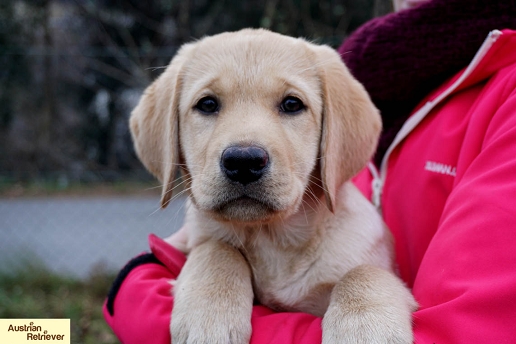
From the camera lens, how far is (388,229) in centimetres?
253

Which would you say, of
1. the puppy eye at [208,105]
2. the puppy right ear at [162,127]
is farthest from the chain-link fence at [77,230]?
the puppy eye at [208,105]

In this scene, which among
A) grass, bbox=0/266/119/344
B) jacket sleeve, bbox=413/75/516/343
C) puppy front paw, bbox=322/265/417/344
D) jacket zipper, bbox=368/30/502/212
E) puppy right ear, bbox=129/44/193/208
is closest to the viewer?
jacket sleeve, bbox=413/75/516/343

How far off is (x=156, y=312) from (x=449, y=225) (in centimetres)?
111

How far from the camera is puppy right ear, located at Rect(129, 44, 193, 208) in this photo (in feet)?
8.00

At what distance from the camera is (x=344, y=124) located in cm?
243

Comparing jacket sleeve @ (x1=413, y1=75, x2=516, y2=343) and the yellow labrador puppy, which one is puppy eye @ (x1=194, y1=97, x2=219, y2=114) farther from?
jacket sleeve @ (x1=413, y1=75, x2=516, y2=343)

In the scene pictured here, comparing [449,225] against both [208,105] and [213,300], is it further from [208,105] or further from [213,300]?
[208,105]

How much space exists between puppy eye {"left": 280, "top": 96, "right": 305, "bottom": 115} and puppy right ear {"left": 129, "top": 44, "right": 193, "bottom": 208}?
21.7 inches

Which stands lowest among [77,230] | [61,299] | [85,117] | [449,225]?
[77,230]

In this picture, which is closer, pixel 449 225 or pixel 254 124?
pixel 449 225

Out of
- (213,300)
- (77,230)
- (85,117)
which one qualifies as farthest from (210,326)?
(85,117)

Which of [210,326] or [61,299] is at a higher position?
[210,326]

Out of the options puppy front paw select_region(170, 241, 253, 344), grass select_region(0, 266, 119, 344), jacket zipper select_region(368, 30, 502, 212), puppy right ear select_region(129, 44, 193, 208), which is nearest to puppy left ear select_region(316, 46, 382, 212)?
jacket zipper select_region(368, 30, 502, 212)

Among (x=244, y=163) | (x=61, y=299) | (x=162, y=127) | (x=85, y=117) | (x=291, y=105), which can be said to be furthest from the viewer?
(x=85, y=117)
